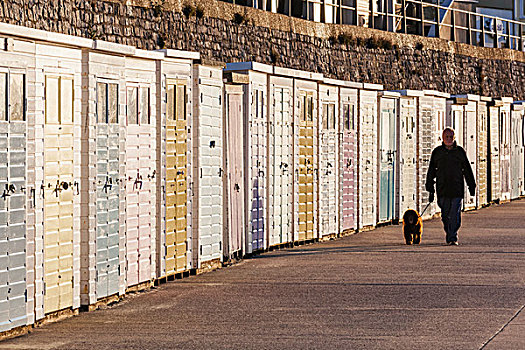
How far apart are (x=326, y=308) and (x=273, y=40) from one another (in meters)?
15.5

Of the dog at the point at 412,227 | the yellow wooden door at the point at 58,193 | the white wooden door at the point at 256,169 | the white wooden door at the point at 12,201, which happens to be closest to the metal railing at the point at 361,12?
the dog at the point at 412,227

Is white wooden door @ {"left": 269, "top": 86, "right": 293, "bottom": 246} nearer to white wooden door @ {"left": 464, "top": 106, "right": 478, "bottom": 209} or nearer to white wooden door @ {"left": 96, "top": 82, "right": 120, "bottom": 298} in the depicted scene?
white wooden door @ {"left": 96, "top": 82, "right": 120, "bottom": 298}

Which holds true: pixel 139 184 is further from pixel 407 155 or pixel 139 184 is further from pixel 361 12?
pixel 361 12

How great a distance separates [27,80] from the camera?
32.9 ft

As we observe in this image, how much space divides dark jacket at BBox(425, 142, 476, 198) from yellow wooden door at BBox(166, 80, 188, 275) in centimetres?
615

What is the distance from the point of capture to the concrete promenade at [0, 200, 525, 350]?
31.7 ft

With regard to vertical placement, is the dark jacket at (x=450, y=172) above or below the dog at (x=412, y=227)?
above

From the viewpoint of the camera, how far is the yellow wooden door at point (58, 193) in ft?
34.9

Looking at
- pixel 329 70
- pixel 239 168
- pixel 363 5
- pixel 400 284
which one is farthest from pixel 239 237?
pixel 363 5

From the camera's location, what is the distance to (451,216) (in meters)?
18.8

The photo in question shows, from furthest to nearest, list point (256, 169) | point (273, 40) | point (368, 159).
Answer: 1. point (273, 40)
2. point (368, 159)
3. point (256, 169)

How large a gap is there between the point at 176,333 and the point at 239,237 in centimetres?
630

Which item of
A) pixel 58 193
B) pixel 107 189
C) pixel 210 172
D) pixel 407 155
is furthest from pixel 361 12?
pixel 58 193

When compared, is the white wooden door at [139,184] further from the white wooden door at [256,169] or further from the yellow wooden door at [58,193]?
the white wooden door at [256,169]
